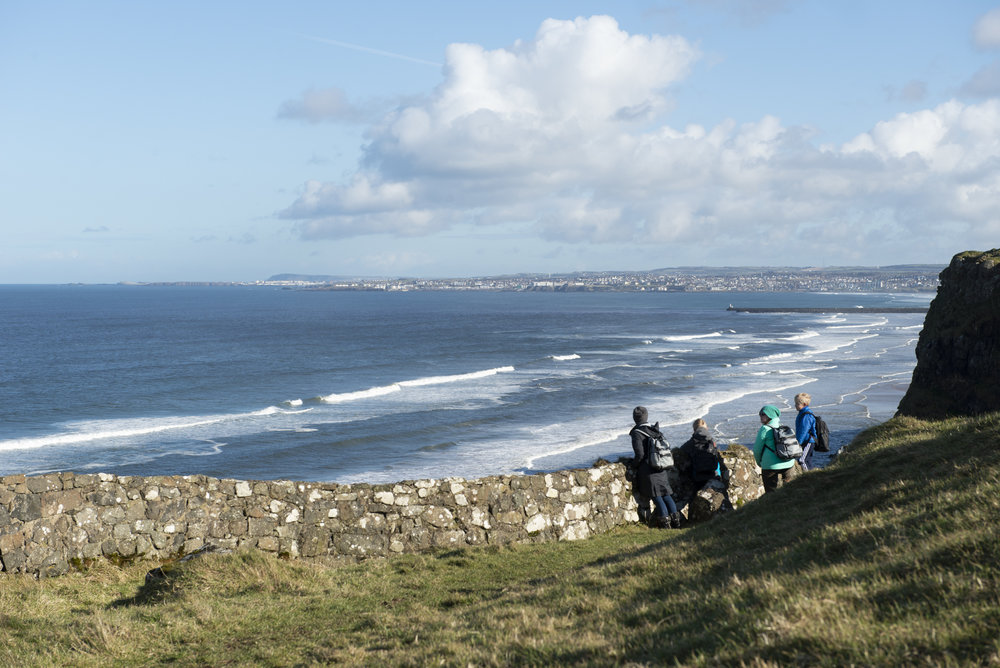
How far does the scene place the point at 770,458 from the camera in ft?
37.3

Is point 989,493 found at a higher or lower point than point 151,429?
higher

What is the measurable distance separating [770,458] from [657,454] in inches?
68.7

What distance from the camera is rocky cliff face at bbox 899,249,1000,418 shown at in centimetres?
3866

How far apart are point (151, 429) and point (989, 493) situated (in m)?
36.1

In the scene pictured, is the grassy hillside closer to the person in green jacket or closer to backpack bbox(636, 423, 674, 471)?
the person in green jacket

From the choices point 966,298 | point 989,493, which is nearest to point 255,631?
point 989,493

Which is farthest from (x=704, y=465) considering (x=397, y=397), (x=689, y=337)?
(x=689, y=337)

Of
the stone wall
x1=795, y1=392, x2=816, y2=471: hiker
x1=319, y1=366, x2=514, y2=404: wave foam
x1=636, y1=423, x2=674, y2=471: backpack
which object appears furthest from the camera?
x1=319, y1=366, x2=514, y2=404: wave foam

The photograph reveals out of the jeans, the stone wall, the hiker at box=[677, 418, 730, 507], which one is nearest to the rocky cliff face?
the jeans

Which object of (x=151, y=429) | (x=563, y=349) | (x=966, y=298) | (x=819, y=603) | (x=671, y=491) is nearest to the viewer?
(x=819, y=603)

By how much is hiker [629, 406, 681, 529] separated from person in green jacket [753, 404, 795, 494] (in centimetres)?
144

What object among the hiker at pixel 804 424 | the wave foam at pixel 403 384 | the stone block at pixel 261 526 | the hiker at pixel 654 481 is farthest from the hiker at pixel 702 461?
the wave foam at pixel 403 384

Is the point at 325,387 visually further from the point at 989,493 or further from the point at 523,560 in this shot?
the point at 989,493

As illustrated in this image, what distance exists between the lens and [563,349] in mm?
76188
